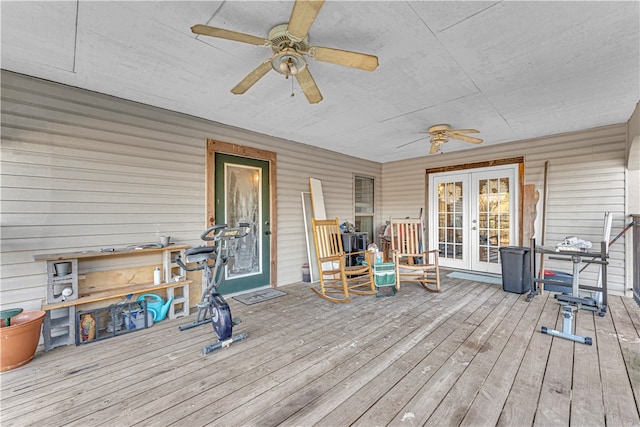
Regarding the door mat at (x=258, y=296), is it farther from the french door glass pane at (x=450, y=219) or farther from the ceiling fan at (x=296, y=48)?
the french door glass pane at (x=450, y=219)

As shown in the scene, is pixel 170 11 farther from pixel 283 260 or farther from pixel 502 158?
pixel 502 158

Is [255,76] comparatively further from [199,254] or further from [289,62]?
[199,254]

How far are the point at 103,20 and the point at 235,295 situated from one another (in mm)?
3416

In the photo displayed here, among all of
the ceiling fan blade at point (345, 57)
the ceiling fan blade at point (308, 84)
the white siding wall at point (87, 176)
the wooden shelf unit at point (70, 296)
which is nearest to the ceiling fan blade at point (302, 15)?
the ceiling fan blade at point (345, 57)

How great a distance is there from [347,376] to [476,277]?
4.14 m

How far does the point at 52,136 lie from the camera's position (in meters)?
2.71

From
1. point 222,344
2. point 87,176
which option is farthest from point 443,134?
point 87,176

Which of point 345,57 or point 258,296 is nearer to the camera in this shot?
point 345,57

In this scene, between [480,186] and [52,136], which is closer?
[52,136]

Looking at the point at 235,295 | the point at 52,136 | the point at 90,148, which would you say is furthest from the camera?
the point at 235,295

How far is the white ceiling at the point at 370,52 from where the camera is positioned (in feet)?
5.99

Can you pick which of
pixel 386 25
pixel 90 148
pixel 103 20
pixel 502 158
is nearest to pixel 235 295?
pixel 90 148

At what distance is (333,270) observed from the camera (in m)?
4.05

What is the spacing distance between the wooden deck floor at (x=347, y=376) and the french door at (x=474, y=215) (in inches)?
87.6
